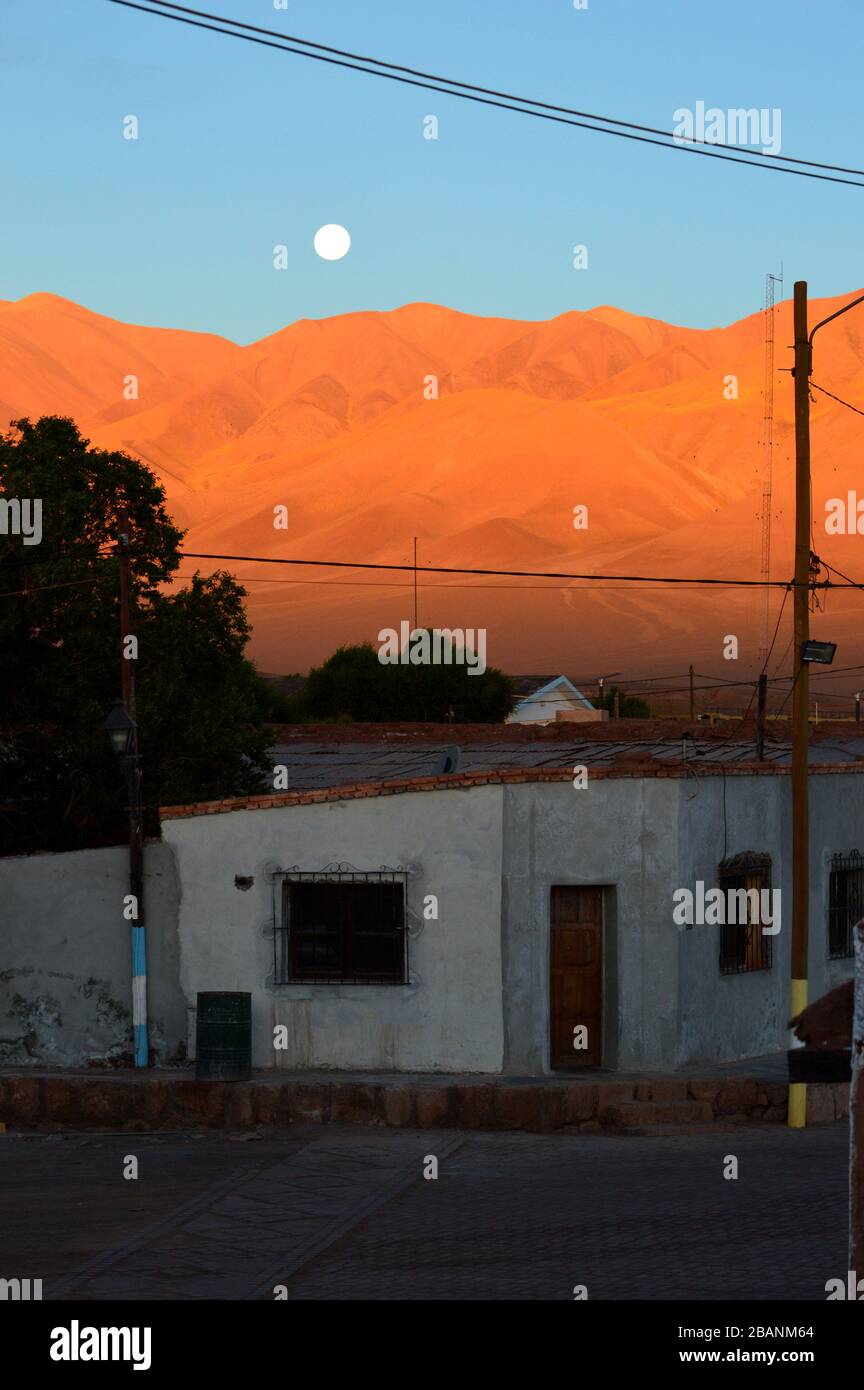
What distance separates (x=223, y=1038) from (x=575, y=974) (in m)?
3.92

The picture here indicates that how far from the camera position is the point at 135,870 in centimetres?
2067

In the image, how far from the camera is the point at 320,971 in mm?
20359

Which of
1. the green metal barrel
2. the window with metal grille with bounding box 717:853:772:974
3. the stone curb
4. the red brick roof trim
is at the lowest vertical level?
the stone curb

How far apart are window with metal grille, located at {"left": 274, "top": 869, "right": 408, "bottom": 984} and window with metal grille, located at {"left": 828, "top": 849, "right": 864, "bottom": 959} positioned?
6357mm

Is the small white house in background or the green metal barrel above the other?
the small white house in background

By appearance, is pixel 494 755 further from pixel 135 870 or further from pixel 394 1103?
pixel 394 1103

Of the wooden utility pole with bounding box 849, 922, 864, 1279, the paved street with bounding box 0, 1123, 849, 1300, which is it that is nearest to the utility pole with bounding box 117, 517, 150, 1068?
the paved street with bounding box 0, 1123, 849, 1300

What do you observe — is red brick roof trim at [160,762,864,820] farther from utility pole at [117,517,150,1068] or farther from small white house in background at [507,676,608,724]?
small white house in background at [507,676,608,724]

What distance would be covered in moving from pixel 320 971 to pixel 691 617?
535 feet

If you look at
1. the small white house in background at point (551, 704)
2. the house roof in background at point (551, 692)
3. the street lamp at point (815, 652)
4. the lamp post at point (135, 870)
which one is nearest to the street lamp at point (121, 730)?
the lamp post at point (135, 870)

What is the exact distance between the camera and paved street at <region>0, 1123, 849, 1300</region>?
12633mm

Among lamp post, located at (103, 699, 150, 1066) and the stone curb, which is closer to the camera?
the stone curb

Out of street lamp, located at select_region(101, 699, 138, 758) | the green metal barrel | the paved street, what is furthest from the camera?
street lamp, located at select_region(101, 699, 138, 758)
